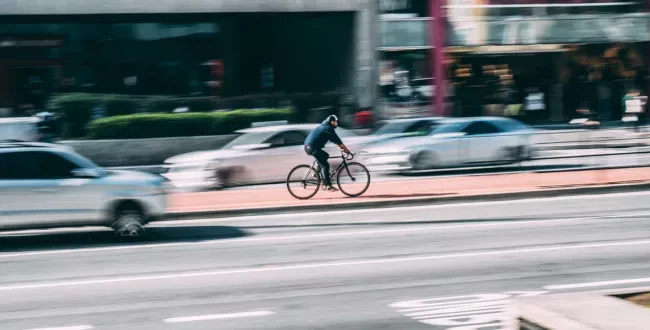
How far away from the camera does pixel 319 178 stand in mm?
17672

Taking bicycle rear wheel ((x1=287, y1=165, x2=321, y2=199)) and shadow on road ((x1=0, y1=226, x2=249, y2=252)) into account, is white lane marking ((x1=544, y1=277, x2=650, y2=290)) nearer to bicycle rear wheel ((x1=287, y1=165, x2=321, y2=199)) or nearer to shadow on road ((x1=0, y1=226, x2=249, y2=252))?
shadow on road ((x1=0, y1=226, x2=249, y2=252))

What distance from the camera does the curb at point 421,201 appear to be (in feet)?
53.9

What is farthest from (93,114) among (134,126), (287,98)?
(287,98)

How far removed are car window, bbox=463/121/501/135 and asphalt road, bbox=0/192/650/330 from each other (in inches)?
236

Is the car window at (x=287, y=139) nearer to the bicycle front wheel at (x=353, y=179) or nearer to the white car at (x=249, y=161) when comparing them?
the white car at (x=249, y=161)

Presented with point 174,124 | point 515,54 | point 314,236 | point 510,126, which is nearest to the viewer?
point 314,236

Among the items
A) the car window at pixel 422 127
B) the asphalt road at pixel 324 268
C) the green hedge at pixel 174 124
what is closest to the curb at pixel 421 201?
the asphalt road at pixel 324 268

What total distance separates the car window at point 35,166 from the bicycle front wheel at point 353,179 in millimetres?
5601

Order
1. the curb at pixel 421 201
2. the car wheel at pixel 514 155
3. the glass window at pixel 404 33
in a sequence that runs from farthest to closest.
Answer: the glass window at pixel 404 33
the car wheel at pixel 514 155
the curb at pixel 421 201

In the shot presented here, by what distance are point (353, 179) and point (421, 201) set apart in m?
1.33

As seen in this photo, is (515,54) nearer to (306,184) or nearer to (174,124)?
(174,124)

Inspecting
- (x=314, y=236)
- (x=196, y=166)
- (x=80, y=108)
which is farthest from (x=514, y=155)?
(x=80, y=108)

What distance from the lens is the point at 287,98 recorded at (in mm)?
30656

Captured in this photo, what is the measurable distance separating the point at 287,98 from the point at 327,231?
654 inches
